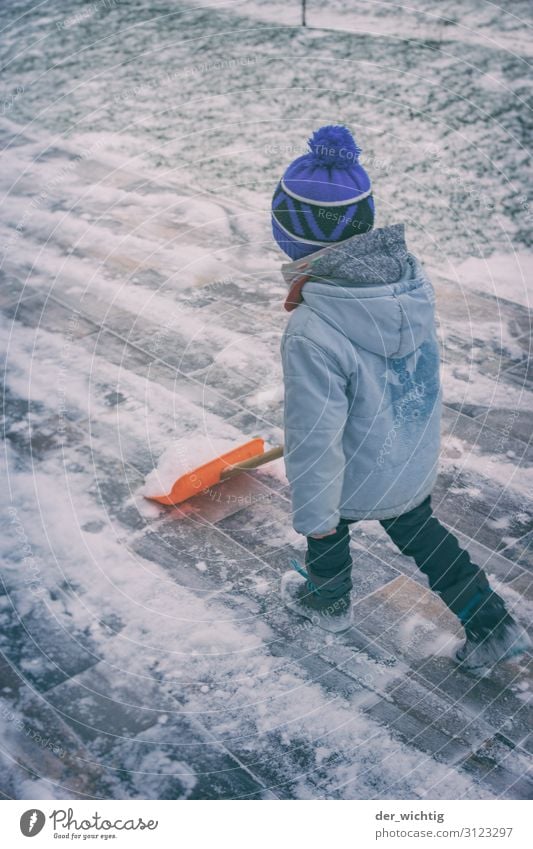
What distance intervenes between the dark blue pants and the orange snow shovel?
1.90 feet

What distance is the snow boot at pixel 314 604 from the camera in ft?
8.19

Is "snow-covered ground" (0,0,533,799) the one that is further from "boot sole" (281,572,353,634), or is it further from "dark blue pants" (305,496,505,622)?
"dark blue pants" (305,496,505,622)

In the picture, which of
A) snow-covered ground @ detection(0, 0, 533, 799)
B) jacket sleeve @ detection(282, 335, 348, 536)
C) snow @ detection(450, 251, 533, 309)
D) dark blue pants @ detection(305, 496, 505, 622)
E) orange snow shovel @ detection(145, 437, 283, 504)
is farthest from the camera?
snow @ detection(450, 251, 533, 309)

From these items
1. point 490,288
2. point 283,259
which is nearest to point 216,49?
point 283,259

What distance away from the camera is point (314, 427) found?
2.12 meters

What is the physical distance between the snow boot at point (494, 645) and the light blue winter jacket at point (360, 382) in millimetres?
405

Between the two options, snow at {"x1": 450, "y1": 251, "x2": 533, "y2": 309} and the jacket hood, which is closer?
the jacket hood

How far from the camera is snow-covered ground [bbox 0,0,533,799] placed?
223cm

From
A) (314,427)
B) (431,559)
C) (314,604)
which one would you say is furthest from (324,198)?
(314,604)

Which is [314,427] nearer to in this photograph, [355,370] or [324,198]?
[355,370]

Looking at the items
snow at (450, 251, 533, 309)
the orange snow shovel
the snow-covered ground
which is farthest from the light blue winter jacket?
snow at (450, 251, 533, 309)

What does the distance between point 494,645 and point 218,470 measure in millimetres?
1081

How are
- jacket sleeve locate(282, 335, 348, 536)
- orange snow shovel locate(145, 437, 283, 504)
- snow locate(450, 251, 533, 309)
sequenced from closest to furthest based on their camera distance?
1. jacket sleeve locate(282, 335, 348, 536)
2. orange snow shovel locate(145, 437, 283, 504)
3. snow locate(450, 251, 533, 309)

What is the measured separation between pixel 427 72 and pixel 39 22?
348 cm
